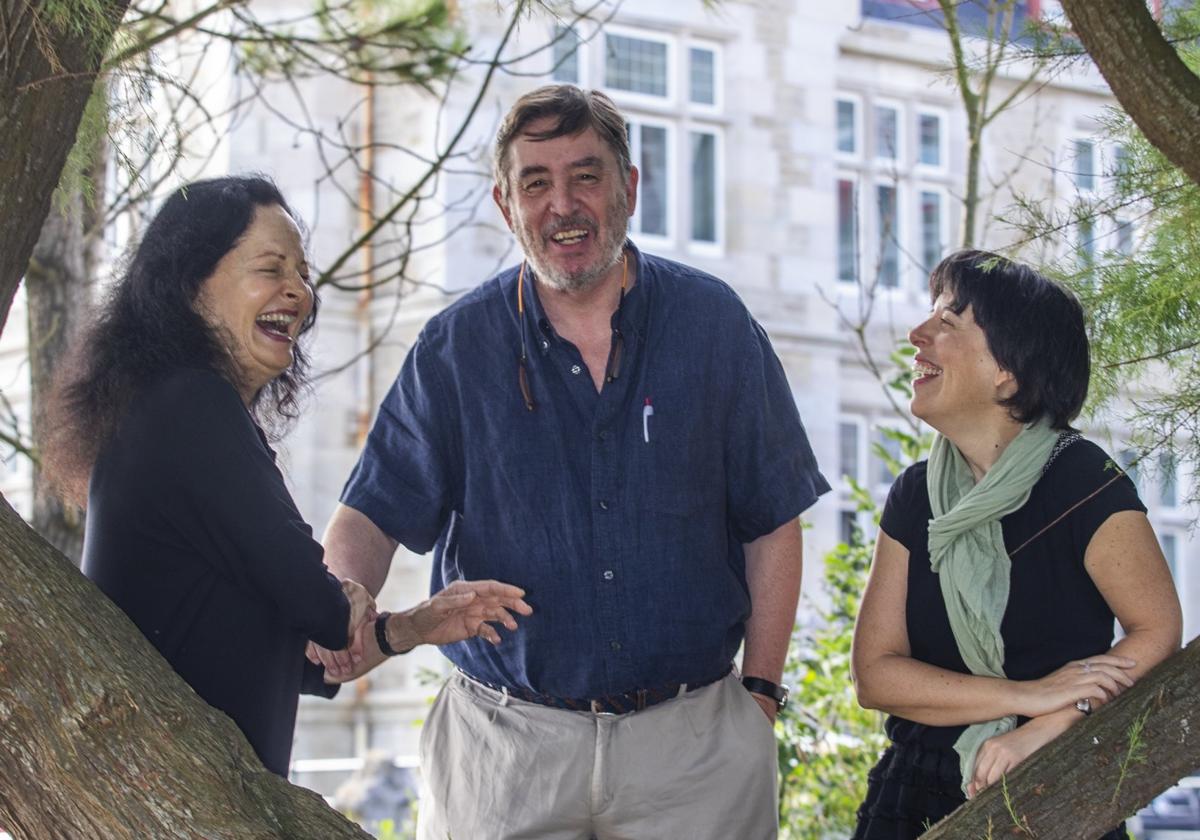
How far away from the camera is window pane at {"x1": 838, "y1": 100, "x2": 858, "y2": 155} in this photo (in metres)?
15.8

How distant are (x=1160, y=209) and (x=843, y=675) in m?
3.02

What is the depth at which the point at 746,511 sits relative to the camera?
3.24 metres

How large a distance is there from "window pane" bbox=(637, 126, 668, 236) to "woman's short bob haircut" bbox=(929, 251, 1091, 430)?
38.1 feet

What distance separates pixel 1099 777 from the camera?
2.53 m

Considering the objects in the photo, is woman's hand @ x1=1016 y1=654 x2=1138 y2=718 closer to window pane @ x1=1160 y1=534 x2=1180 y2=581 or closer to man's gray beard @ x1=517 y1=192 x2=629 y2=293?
man's gray beard @ x1=517 y1=192 x2=629 y2=293

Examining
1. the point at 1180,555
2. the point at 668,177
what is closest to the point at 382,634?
the point at 668,177

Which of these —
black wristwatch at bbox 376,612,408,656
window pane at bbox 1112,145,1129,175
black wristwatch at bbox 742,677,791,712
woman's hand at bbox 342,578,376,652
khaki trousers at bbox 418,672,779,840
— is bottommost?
khaki trousers at bbox 418,672,779,840

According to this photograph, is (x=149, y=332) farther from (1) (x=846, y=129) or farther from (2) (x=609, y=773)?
(1) (x=846, y=129)

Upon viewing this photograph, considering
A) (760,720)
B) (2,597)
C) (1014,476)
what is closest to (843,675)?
(760,720)

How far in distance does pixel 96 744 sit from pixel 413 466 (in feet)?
3.81

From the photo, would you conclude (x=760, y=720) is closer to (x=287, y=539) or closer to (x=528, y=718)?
(x=528, y=718)

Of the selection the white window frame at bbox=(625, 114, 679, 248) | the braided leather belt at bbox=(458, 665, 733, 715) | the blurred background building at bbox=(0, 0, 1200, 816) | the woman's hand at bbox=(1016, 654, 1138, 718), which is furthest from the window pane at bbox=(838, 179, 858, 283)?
the woman's hand at bbox=(1016, 654, 1138, 718)

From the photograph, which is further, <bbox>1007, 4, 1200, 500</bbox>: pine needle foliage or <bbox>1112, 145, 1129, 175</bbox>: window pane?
<bbox>1112, 145, 1129, 175</bbox>: window pane

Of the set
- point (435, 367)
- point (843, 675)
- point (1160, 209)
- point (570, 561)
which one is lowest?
point (843, 675)
